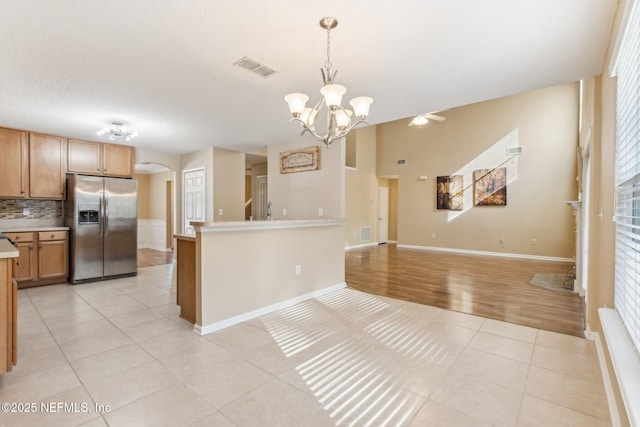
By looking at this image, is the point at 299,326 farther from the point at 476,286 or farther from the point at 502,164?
the point at 502,164

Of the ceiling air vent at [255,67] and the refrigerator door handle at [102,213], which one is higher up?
the ceiling air vent at [255,67]

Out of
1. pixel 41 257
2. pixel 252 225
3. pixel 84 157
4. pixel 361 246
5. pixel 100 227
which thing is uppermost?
pixel 84 157

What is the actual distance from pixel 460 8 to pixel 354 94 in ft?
4.66

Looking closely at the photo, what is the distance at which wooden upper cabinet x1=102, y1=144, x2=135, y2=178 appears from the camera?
5293 mm

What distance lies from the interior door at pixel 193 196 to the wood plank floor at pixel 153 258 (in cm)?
88

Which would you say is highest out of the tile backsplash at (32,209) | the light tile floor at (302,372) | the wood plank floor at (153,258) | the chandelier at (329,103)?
the chandelier at (329,103)

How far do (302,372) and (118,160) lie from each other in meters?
5.21

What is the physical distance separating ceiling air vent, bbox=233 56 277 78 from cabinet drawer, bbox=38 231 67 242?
4391 mm

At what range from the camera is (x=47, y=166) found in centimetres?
474

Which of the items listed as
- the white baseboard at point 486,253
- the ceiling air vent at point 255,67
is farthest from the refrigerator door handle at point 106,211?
the white baseboard at point 486,253

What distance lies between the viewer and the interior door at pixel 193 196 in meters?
6.29

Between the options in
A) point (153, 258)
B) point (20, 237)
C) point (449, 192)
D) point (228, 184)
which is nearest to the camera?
point (20, 237)

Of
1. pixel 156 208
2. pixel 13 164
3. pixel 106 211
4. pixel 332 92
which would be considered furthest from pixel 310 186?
pixel 156 208

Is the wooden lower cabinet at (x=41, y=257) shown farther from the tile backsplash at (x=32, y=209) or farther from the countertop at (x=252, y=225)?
the countertop at (x=252, y=225)
